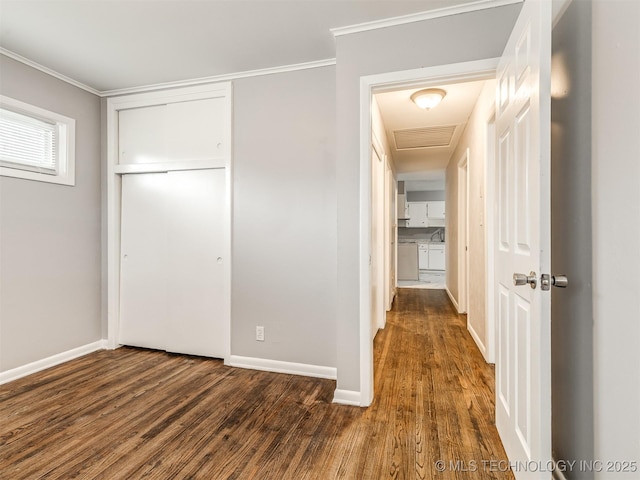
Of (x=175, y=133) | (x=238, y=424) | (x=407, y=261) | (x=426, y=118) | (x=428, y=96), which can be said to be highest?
(x=426, y=118)

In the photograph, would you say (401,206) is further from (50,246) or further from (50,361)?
(50,361)

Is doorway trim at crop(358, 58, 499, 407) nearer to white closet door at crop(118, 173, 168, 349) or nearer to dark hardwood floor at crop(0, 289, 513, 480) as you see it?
dark hardwood floor at crop(0, 289, 513, 480)

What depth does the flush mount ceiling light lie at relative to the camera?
3207mm

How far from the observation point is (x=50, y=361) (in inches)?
116

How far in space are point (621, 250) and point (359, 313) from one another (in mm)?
1466

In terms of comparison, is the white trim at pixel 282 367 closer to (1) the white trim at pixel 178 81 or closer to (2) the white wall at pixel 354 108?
(2) the white wall at pixel 354 108

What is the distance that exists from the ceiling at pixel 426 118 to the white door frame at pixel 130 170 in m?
1.53

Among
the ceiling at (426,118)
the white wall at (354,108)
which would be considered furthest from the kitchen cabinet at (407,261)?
the white wall at (354,108)

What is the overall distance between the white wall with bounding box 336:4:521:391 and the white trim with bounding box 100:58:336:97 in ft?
1.47

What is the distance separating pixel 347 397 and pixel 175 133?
2.71 metres

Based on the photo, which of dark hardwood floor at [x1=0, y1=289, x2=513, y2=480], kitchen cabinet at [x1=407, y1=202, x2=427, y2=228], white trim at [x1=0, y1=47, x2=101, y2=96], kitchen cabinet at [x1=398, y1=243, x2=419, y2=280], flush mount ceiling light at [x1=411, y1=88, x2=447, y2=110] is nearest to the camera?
dark hardwood floor at [x1=0, y1=289, x2=513, y2=480]

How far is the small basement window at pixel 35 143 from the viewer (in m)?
2.68

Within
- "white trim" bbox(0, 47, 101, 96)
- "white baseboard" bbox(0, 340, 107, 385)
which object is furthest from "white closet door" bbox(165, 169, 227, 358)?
"white trim" bbox(0, 47, 101, 96)

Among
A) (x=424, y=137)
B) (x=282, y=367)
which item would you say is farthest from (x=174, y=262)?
(x=424, y=137)
